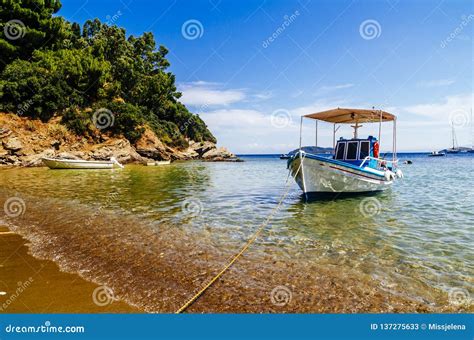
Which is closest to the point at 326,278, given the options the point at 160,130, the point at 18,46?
the point at 18,46

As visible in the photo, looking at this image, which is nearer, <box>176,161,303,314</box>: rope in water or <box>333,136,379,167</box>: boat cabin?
<box>176,161,303,314</box>: rope in water

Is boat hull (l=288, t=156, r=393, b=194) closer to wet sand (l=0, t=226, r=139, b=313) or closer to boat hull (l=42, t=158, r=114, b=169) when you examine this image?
wet sand (l=0, t=226, r=139, b=313)

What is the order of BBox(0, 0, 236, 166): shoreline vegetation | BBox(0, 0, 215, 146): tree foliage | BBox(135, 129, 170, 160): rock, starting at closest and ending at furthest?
BBox(0, 0, 236, 166): shoreline vegetation
BBox(0, 0, 215, 146): tree foliage
BBox(135, 129, 170, 160): rock

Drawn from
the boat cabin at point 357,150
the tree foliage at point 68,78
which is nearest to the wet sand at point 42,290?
the boat cabin at point 357,150

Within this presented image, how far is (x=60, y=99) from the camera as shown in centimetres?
4266

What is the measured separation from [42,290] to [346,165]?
44.4 feet

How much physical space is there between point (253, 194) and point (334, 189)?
4.50m

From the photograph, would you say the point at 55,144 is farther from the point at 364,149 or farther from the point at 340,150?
the point at 364,149

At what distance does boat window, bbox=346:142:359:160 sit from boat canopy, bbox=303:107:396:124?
1.48 meters

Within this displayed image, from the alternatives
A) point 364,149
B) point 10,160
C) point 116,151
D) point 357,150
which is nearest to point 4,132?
point 10,160

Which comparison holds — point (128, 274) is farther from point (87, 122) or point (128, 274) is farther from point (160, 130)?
point (160, 130)

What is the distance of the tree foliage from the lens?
40.4 metres

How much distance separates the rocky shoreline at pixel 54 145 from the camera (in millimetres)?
36500

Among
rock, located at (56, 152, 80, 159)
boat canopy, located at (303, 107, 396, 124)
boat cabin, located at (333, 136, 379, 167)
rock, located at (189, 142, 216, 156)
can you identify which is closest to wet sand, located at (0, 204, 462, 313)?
boat canopy, located at (303, 107, 396, 124)
